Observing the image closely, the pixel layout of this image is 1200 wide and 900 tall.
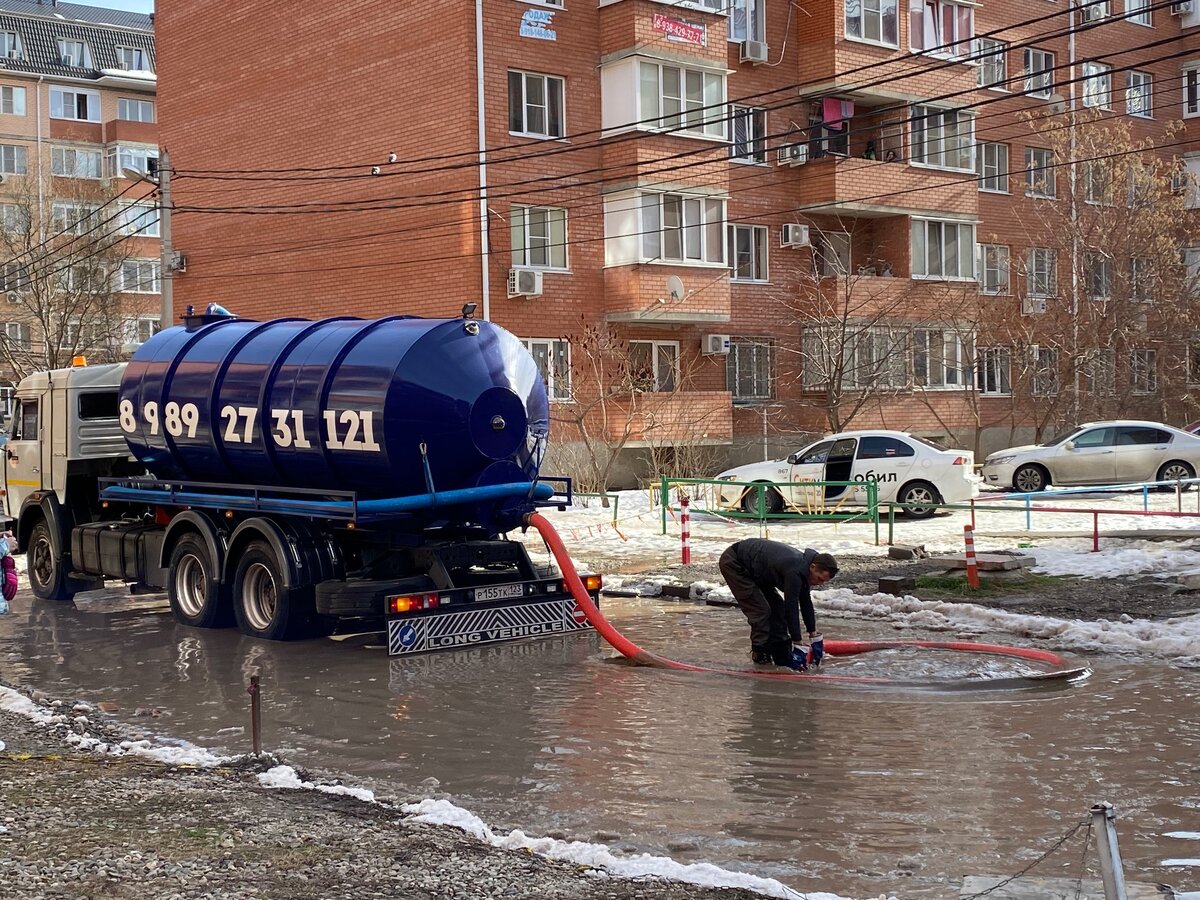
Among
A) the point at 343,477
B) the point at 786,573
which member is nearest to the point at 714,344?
the point at 343,477

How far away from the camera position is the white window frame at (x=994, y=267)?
4191cm

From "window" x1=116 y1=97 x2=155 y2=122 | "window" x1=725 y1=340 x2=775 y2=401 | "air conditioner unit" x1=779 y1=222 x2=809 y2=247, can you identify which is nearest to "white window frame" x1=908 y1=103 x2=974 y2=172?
"air conditioner unit" x1=779 y1=222 x2=809 y2=247

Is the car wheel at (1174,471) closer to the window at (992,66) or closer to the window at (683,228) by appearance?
the window at (683,228)

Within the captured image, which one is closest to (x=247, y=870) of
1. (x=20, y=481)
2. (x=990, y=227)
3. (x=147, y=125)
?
(x=20, y=481)

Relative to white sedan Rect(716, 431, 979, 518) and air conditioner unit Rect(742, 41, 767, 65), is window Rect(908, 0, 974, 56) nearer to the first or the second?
air conditioner unit Rect(742, 41, 767, 65)

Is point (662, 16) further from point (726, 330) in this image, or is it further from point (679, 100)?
point (726, 330)

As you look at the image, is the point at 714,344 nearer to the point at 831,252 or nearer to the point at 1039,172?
the point at 831,252

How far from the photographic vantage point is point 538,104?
32500 millimetres

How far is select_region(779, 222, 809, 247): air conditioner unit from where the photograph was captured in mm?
36656

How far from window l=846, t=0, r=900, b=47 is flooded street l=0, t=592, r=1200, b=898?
27.0 meters

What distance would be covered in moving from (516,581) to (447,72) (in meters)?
20.4

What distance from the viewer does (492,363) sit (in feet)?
43.8

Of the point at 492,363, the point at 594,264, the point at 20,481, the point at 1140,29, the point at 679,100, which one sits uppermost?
the point at 1140,29

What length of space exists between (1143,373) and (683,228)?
51.2 ft
